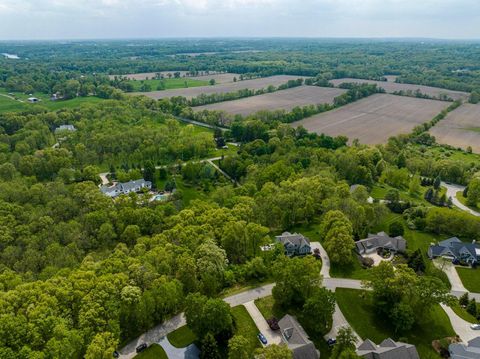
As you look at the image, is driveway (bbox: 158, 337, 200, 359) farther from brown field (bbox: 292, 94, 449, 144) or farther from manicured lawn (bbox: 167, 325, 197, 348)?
brown field (bbox: 292, 94, 449, 144)

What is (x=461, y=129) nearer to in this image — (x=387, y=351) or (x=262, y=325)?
(x=387, y=351)

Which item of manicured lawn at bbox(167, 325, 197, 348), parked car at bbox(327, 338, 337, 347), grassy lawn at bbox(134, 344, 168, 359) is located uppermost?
parked car at bbox(327, 338, 337, 347)

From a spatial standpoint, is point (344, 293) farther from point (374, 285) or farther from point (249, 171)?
point (249, 171)

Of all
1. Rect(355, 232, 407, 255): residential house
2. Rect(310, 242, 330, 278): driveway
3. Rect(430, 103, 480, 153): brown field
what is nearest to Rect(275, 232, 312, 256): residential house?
Rect(310, 242, 330, 278): driveway

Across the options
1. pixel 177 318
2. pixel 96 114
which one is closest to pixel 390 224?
pixel 177 318

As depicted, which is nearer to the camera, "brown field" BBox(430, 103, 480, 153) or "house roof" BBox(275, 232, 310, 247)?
"house roof" BBox(275, 232, 310, 247)

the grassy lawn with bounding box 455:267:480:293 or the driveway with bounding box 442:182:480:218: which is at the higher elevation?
the grassy lawn with bounding box 455:267:480:293
